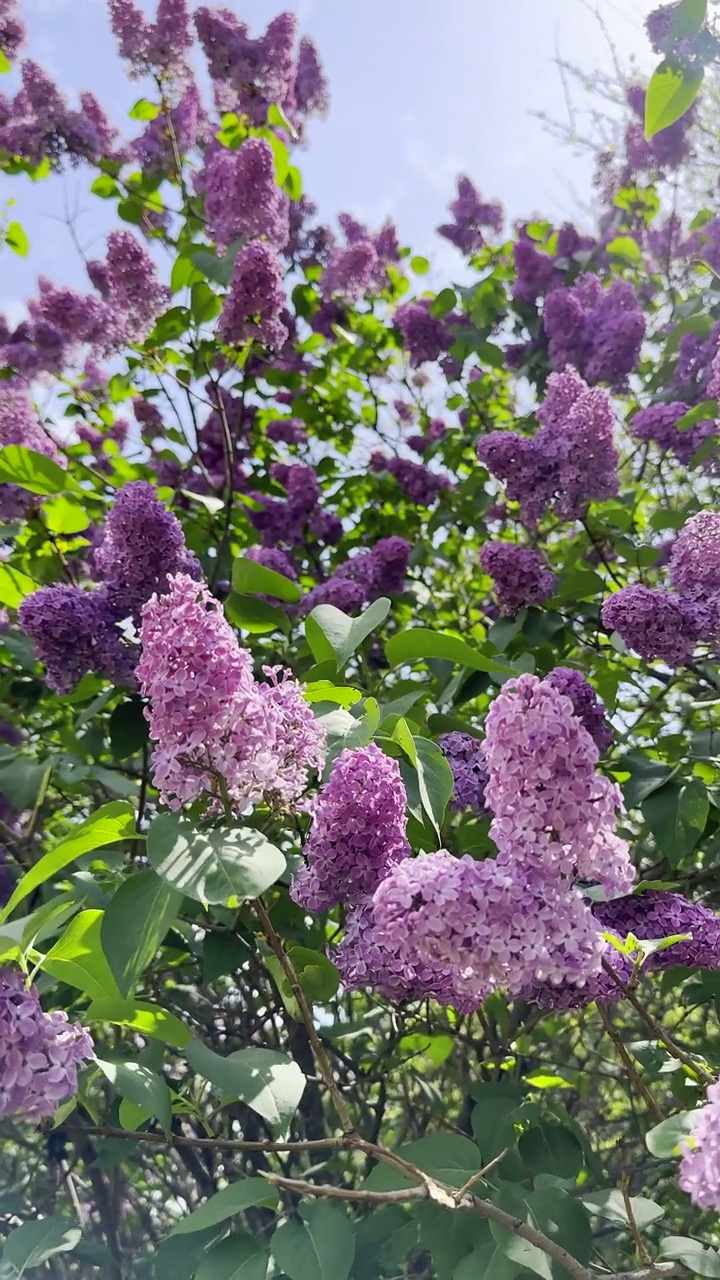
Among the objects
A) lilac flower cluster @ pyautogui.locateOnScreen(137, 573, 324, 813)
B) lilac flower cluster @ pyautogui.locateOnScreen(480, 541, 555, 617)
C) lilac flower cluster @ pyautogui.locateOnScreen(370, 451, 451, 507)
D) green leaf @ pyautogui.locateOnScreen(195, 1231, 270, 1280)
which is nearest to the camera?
lilac flower cluster @ pyautogui.locateOnScreen(137, 573, 324, 813)

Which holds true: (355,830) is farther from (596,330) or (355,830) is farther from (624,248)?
(624,248)

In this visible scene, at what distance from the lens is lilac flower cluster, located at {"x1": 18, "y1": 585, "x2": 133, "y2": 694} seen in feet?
5.75

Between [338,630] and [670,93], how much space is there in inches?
33.6

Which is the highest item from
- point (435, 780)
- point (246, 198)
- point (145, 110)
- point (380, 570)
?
point (145, 110)

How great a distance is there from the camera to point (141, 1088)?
1.12 metres

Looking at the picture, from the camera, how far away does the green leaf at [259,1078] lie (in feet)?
3.14

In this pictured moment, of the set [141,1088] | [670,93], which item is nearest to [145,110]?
[670,93]

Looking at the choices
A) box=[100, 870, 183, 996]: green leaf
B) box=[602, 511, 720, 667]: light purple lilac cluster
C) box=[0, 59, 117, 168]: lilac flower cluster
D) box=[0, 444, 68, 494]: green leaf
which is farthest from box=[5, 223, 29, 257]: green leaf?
box=[100, 870, 183, 996]: green leaf

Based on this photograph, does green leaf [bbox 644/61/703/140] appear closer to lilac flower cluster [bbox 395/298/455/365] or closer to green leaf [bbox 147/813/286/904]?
green leaf [bbox 147/813/286/904]

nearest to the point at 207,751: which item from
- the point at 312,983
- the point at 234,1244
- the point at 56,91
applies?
the point at 312,983

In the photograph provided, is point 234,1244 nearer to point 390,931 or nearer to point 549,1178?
point 549,1178

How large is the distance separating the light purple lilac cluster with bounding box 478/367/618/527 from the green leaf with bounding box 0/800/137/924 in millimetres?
1481

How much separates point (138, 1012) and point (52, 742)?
5.82ft

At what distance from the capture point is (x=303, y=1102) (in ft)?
8.64
